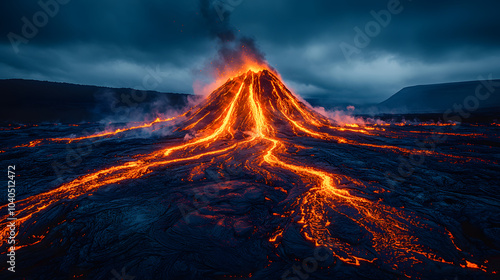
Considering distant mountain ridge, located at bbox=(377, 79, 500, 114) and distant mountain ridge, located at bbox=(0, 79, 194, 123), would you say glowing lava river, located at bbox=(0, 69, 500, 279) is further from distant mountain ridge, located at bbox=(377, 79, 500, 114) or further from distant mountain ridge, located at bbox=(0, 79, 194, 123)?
distant mountain ridge, located at bbox=(377, 79, 500, 114)

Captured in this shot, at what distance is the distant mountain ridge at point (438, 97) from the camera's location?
342 ft

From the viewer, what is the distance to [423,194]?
18.8 feet

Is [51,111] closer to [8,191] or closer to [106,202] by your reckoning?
[8,191]

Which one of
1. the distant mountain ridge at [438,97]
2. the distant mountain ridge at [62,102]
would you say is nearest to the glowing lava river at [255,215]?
the distant mountain ridge at [62,102]

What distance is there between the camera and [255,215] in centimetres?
478

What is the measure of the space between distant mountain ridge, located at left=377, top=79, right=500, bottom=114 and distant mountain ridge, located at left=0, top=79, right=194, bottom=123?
444 feet

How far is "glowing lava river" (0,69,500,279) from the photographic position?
3.21 m

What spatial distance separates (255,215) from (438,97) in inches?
6809

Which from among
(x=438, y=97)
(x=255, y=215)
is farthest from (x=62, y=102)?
(x=438, y=97)

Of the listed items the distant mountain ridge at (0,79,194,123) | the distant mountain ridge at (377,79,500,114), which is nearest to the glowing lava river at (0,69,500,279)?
the distant mountain ridge at (0,79,194,123)

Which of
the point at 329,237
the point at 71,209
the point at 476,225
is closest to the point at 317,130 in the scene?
the point at 476,225

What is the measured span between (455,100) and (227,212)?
16175cm

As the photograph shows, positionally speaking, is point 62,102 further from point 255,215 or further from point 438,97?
point 438,97

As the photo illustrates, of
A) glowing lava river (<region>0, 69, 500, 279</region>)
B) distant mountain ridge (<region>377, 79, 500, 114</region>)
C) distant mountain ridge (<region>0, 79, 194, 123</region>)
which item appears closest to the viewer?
glowing lava river (<region>0, 69, 500, 279</region>)
